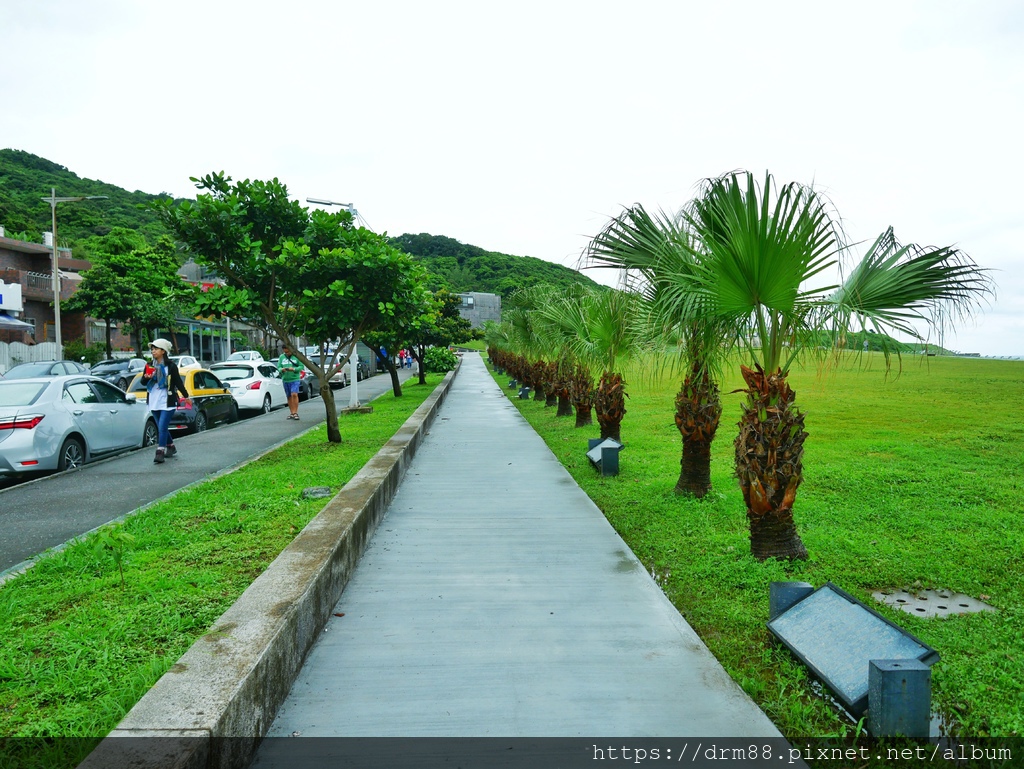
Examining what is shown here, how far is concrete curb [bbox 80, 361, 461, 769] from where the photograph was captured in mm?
2412

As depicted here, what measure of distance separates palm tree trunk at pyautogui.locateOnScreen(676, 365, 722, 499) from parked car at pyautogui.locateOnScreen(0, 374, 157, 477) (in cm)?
766

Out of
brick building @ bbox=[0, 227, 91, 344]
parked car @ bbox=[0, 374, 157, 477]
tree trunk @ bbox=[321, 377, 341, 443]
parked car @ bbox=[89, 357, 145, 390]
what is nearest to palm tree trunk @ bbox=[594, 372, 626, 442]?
tree trunk @ bbox=[321, 377, 341, 443]

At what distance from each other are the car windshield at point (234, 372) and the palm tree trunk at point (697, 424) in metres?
13.7

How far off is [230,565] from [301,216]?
6.80 meters

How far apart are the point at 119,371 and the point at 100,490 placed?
19.2 meters

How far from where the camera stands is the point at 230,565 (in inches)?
194

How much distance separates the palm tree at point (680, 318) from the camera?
578 centimetres

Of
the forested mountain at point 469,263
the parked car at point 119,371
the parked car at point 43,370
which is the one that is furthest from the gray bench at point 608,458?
the forested mountain at point 469,263

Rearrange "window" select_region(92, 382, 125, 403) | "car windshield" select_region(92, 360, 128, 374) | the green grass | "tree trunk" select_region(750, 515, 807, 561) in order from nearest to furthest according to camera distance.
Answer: the green grass
"tree trunk" select_region(750, 515, 807, 561)
"window" select_region(92, 382, 125, 403)
"car windshield" select_region(92, 360, 128, 374)

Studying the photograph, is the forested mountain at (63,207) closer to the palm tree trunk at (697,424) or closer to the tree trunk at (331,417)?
the tree trunk at (331,417)

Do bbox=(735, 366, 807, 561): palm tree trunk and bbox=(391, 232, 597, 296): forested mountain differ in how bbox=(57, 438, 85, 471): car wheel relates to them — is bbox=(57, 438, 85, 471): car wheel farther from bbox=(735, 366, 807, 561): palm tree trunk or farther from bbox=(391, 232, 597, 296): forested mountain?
bbox=(391, 232, 597, 296): forested mountain

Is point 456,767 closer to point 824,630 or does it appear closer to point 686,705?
point 686,705

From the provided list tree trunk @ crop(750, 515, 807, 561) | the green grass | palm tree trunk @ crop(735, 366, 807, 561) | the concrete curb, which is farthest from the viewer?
tree trunk @ crop(750, 515, 807, 561)

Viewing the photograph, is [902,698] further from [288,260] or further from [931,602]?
[288,260]
